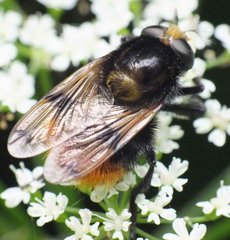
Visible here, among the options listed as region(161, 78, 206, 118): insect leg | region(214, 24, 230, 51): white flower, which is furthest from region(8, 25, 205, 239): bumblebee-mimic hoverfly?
region(214, 24, 230, 51): white flower

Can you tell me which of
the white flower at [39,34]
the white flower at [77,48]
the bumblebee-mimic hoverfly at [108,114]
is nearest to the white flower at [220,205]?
the bumblebee-mimic hoverfly at [108,114]

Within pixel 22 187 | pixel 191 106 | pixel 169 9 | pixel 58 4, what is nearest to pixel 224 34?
pixel 169 9

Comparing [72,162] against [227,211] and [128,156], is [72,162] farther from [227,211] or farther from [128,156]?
[227,211]

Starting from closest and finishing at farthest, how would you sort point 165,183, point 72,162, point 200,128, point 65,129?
point 72,162 < point 65,129 < point 165,183 < point 200,128

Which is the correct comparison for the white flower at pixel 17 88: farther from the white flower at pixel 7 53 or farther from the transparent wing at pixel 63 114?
the transparent wing at pixel 63 114

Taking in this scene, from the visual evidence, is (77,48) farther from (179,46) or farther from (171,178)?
(171,178)

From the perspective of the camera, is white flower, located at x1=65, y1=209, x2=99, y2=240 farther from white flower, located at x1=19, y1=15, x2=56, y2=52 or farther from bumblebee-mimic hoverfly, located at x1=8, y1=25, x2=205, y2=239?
white flower, located at x1=19, y1=15, x2=56, y2=52

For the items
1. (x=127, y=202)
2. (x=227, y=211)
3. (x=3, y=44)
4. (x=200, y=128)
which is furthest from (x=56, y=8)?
(x=227, y=211)
